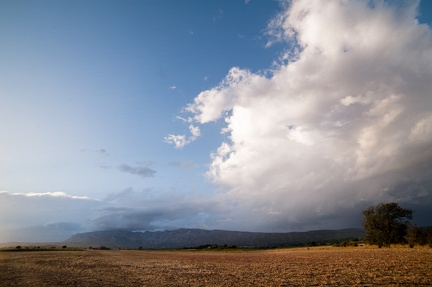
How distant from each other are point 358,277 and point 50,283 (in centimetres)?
2615

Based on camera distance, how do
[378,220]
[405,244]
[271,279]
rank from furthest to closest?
Answer: 1. [378,220]
2. [405,244]
3. [271,279]

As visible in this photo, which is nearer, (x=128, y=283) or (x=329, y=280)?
(x=329, y=280)

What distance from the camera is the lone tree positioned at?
229ft

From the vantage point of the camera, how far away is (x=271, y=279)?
2398 cm

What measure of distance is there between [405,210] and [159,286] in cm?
7348

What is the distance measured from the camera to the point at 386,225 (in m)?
71.9

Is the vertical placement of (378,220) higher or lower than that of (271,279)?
higher

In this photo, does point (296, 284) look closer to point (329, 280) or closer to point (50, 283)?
point (329, 280)

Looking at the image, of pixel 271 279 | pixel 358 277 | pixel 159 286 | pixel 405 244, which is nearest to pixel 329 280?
pixel 358 277

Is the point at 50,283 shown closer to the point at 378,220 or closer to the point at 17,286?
the point at 17,286

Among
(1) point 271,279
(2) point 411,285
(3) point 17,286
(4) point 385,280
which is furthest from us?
(1) point 271,279

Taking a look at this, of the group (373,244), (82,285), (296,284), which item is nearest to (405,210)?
(373,244)

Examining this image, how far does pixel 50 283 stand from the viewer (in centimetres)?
2381

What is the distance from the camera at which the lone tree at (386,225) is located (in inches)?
2746
